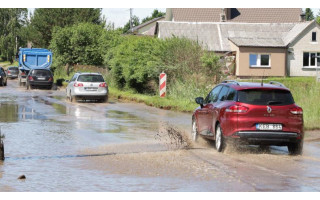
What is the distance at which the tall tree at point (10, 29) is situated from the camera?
409 ft

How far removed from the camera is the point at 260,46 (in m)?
56.9

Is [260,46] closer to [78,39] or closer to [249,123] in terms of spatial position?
[78,39]

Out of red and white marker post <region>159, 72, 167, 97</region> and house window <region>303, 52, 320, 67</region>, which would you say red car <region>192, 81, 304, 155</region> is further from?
house window <region>303, 52, 320, 67</region>

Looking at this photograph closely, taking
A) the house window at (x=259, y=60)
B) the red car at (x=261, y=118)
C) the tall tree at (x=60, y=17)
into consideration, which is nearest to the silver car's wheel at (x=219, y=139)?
the red car at (x=261, y=118)

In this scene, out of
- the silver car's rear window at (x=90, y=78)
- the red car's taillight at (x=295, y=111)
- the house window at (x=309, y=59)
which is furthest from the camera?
the house window at (x=309, y=59)

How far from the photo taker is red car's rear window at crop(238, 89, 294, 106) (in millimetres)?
12493

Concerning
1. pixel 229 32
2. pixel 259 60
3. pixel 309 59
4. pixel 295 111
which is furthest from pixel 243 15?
pixel 295 111

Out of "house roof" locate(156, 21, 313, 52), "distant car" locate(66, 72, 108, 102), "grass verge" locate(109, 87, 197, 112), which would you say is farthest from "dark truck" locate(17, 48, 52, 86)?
"distant car" locate(66, 72, 108, 102)

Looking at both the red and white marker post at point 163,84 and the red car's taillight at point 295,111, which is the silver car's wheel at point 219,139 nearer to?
the red car's taillight at point 295,111

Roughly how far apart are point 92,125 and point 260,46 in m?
40.0

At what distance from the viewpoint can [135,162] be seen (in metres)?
11.3

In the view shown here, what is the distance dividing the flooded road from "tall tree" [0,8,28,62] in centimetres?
10943

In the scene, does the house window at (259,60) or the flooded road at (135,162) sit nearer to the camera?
the flooded road at (135,162)

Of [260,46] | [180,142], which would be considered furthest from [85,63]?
[180,142]
